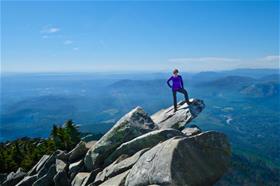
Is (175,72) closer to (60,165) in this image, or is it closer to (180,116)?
(180,116)

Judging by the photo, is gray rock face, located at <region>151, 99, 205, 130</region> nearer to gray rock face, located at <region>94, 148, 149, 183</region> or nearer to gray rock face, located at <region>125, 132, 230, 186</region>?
gray rock face, located at <region>94, 148, 149, 183</region>

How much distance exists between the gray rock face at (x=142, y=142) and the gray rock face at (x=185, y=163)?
4380 mm

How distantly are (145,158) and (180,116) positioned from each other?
13082 mm

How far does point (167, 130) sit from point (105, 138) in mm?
6683

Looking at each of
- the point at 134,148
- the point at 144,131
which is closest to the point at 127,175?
the point at 134,148

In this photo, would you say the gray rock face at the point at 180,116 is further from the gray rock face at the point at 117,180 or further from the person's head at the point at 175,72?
the gray rock face at the point at 117,180

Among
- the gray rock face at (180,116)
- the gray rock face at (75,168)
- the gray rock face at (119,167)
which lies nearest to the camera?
the gray rock face at (119,167)

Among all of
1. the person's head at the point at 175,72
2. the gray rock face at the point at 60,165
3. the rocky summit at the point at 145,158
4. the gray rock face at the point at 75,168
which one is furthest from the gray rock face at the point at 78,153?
the person's head at the point at 175,72

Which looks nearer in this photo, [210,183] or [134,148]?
[210,183]

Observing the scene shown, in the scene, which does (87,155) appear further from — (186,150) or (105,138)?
(186,150)

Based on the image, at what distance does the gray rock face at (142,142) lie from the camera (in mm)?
26062

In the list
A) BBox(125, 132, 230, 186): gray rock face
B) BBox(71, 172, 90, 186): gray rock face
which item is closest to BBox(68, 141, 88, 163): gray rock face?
BBox(71, 172, 90, 186): gray rock face

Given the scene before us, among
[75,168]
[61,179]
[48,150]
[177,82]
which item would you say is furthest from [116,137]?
[48,150]

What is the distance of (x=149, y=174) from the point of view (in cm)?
1995
